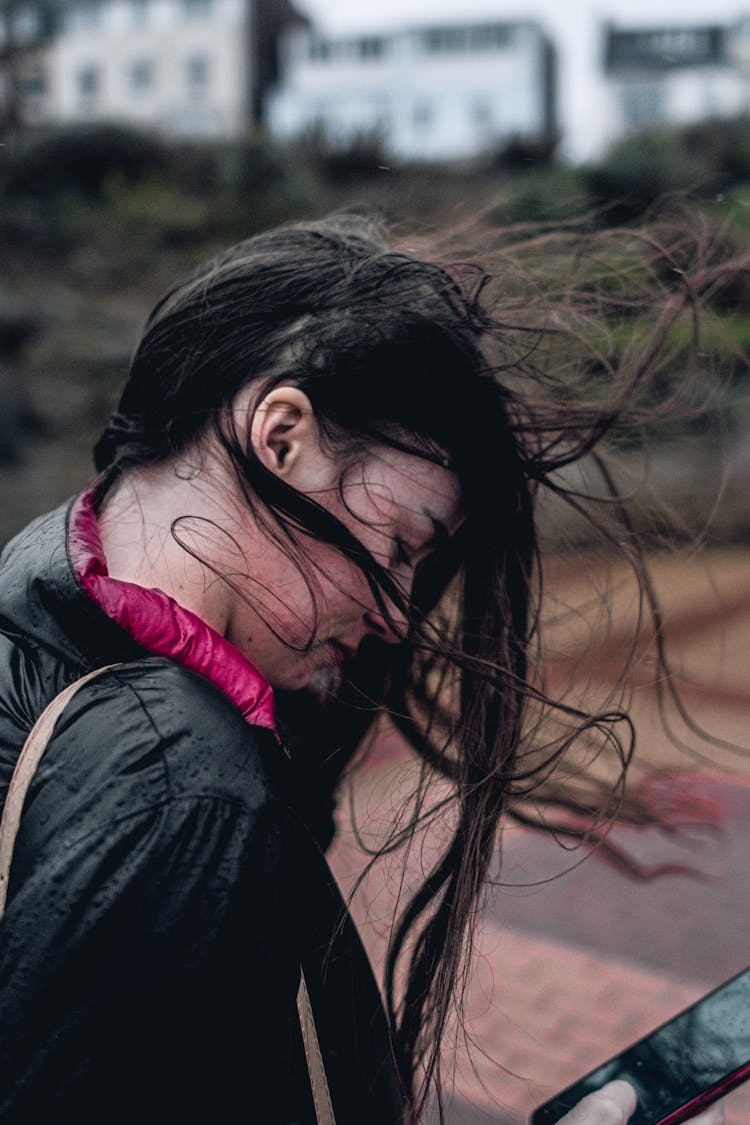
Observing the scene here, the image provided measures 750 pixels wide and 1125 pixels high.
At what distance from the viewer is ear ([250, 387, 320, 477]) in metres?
1.09

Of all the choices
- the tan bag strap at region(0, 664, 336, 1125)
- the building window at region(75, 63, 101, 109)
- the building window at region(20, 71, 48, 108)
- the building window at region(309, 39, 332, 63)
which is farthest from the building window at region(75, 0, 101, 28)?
the tan bag strap at region(0, 664, 336, 1125)

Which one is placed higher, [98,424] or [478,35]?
[478,35]

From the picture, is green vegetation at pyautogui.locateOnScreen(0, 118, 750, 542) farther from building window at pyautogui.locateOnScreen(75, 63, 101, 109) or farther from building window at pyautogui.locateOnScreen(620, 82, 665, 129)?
building window at pyautogui.locateOnScreen(75, 63, 101, 109)

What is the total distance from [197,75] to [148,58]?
3.33 metres

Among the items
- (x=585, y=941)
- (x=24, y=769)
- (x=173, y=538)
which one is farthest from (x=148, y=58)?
(x=24, y=769)

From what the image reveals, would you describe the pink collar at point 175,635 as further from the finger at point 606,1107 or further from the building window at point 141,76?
the building window at point 141,76

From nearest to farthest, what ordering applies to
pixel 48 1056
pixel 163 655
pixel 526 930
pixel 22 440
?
1. pixel 48 1056
2. pixel 163 655
3. pixel 526 930
4. pixel 22 440

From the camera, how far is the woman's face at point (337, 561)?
3.71ft

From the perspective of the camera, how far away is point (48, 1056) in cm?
77

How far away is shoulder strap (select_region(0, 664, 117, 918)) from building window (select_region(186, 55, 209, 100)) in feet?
156

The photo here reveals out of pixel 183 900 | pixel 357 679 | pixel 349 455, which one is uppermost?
pixel 349 455

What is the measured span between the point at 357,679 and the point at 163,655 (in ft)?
2.38

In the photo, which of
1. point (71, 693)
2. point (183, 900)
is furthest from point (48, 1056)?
point (71, 693)

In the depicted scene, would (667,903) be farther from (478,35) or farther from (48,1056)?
(478,35)
